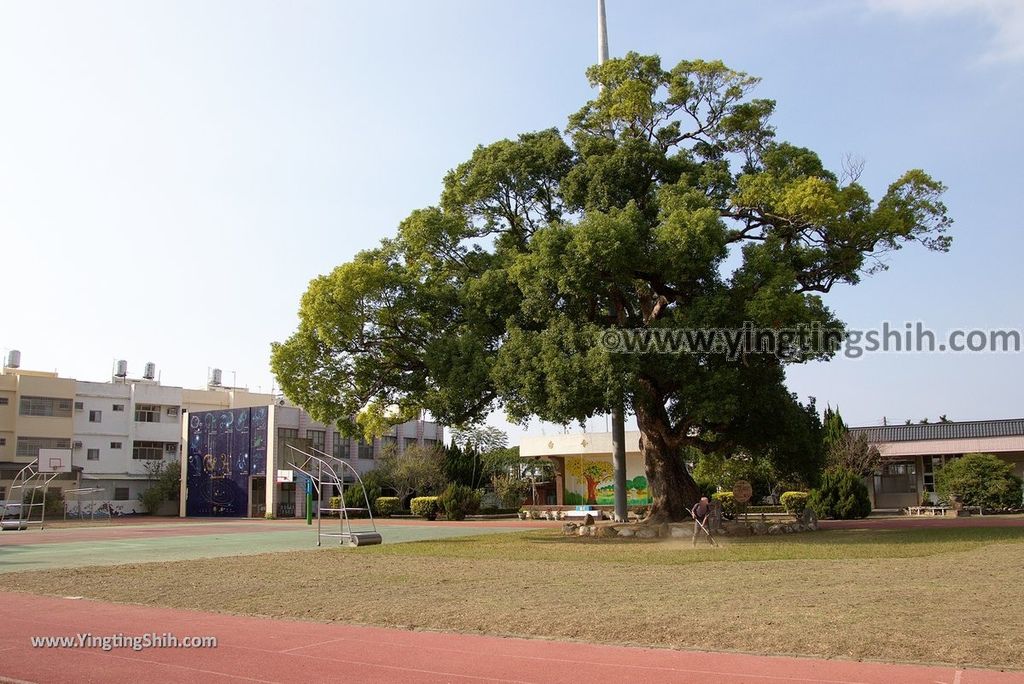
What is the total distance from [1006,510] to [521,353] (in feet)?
76.1

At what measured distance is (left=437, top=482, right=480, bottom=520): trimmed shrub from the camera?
45.6 metres

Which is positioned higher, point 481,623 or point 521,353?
point 521,353

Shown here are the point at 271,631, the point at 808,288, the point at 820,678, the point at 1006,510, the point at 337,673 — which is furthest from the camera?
the point at 1006,510

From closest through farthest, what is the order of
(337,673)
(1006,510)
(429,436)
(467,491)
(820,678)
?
(820,678) → (337,673) → (1006,510) → (467,491) → (429,436)

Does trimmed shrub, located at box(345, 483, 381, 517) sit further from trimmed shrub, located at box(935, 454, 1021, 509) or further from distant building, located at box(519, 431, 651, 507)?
trimmed shrub, located at box(935, 454, 1021, 509)

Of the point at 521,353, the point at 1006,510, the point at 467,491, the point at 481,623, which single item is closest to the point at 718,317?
the point at 521,353

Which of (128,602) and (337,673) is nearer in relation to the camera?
(337,673)

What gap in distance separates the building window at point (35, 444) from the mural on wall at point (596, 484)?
1455 inches

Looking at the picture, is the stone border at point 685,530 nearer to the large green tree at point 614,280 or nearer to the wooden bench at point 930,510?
the large green tree at point 614,280

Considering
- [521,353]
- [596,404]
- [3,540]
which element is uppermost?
[521,353]

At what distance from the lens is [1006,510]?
34.6 metres

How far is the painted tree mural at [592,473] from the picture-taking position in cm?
5191

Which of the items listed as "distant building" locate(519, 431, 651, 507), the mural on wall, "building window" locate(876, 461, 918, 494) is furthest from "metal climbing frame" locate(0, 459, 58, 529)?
"building window" locate(876, 461, 918, 494)

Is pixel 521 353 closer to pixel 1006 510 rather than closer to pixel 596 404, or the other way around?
pixel 596 404
